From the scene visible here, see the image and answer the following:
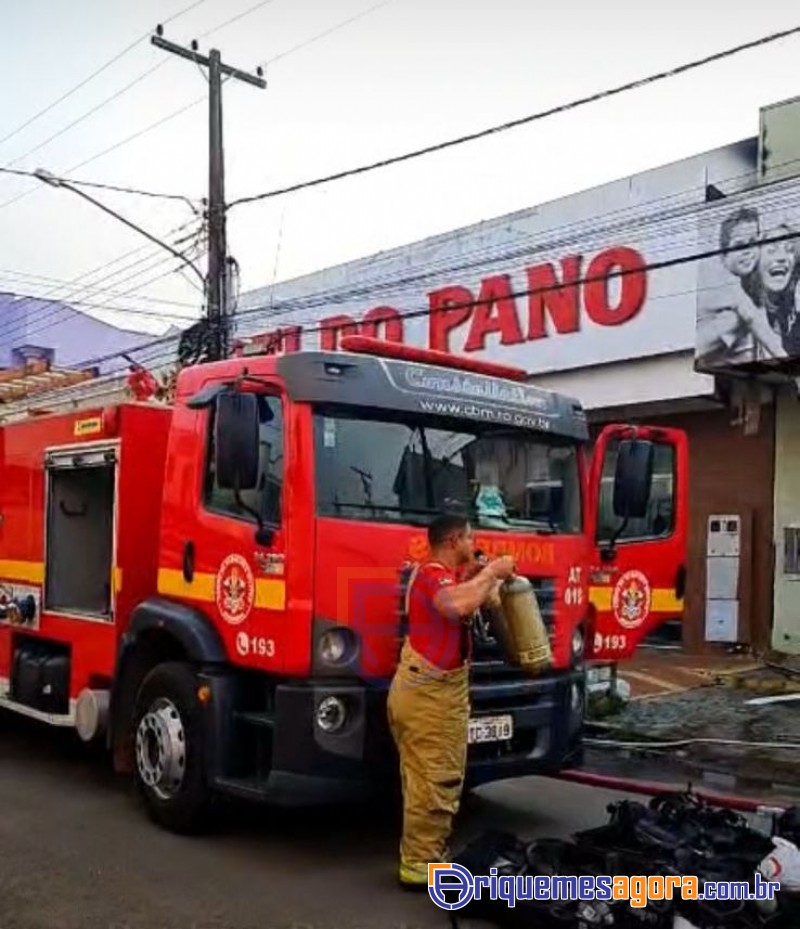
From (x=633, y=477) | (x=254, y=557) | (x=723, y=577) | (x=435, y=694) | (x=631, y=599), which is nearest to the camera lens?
(x=435, y=694)

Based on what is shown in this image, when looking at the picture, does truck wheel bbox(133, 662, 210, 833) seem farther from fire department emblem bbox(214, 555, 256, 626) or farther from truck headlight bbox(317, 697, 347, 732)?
truck headlight bbox(317, 697, 347, 732)

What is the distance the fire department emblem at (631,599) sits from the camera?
8.08 meters

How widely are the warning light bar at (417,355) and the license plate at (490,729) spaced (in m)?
2.08

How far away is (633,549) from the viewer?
26.0ft

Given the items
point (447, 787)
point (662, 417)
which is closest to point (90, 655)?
point (447, 787)

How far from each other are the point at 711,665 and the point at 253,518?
10.3 meters

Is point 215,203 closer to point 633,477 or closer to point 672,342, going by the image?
point 672,342

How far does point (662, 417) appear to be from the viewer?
1672 cm

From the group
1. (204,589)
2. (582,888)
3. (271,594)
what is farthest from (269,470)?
(582,888)

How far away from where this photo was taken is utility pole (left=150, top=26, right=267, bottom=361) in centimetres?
1623

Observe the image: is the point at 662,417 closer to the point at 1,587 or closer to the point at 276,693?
the point at 1,587

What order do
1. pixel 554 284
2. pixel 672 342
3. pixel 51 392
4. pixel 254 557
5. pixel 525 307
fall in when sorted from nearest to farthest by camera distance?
pixel 254 557 → pixel 51 392 → pixel 672 342 → pixel 554 284 → pixel 525 307

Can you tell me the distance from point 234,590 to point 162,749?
104 centimetres

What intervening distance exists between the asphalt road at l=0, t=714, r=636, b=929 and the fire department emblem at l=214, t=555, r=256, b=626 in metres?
1.20
